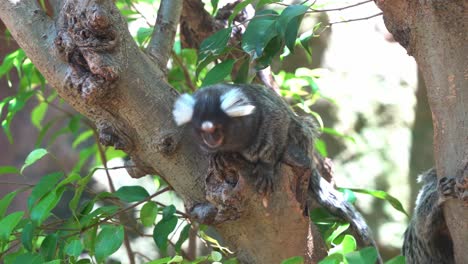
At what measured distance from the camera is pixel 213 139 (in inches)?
98.4

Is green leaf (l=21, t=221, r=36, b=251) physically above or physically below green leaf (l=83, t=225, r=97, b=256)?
above

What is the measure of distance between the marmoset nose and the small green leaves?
0.38 meters

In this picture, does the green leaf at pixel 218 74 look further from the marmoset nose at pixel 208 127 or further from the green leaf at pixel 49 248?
the green leaf at pixel 49 248

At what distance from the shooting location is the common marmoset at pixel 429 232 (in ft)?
8.25

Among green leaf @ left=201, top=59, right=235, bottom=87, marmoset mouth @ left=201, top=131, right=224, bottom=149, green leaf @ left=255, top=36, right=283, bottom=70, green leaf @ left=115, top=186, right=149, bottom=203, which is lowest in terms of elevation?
green leaf @ left=115, top=186, right=149, bottom=203

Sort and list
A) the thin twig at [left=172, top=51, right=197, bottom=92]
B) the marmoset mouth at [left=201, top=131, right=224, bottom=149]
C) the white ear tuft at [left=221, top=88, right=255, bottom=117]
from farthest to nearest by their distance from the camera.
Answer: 1. the thin twig at [left=172, top=51, right=197, bottom=92]
2. the white ear tuft at [left=221, top=88, right=255, bottom=117]
3. the marmoset mouth at [left=201, top=131, right=224, bottom=149]

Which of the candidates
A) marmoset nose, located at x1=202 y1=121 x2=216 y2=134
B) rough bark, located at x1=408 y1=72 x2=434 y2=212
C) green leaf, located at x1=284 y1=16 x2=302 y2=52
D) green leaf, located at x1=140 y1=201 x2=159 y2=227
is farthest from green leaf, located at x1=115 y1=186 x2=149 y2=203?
rough bark, located at x1=408 y1=72 x2=434 y2=212

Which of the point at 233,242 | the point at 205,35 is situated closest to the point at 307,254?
the point at 233,242

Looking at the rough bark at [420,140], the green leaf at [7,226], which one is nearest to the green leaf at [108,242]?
the green leaf at [7,226]

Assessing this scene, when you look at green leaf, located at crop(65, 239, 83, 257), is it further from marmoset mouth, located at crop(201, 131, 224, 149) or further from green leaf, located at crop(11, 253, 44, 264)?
marmoset mouth, located at crop(201, 131, 224, 149)

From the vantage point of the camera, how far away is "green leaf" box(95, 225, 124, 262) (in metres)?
2.05

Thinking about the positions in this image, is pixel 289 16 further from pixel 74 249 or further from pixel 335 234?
pixel 74 249

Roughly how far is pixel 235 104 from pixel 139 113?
50 centimetres

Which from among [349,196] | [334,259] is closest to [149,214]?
[334,259]
